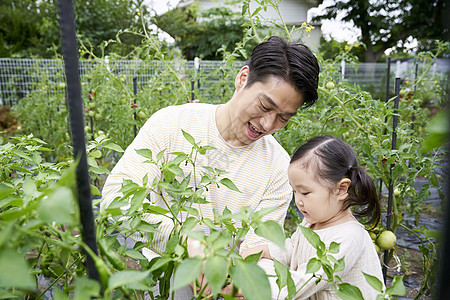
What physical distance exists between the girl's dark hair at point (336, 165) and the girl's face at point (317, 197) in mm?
15

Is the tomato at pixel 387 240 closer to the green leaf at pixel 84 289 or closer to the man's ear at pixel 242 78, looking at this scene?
the man's ear at pixel 242 78

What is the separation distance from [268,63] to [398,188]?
863mm

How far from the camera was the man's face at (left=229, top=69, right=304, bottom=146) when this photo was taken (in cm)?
108

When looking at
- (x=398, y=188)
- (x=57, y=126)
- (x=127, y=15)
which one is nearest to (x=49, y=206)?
(x=398, y=188)

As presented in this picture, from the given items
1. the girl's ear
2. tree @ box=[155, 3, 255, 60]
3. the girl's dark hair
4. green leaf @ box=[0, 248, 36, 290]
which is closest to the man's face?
the girl's dark hair

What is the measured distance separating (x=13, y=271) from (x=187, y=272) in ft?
0.44

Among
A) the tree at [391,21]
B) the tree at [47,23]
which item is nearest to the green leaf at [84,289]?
the tree at [47,23]

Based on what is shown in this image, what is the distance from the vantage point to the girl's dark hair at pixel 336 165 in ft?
3.42

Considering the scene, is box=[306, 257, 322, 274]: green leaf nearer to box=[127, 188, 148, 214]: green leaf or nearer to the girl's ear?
box=[127, 188, 148, 214]: green leaf

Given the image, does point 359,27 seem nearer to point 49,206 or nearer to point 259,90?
point 259,90

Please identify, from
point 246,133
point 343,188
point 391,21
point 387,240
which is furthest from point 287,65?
point 391,21

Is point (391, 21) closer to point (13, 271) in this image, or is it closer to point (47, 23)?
point (47, 23)

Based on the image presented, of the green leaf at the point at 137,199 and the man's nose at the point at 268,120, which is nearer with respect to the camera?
the green leaf at the point at 137,199

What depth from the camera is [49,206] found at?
0.29 meters
